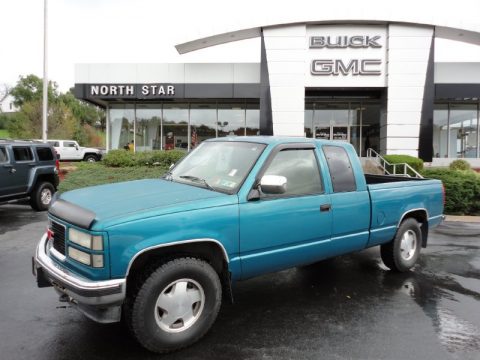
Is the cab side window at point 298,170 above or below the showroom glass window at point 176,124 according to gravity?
below

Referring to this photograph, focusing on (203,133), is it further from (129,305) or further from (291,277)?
(129,305)

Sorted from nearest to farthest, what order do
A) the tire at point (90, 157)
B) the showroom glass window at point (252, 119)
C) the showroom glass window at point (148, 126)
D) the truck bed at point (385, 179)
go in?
1. the truck bed at point (385, 179)
2. the showroom glass window at point (252, 119)
3. the showroom glass window at point (148, 126)
4. the tire at point (90, 157)

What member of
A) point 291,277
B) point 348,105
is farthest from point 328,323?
point 348,105

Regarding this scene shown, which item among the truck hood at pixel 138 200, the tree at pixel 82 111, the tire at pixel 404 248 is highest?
the tree at pixel 82 111

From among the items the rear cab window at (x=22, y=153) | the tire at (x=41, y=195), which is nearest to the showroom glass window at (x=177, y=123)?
the tire at (x=41, y=195)

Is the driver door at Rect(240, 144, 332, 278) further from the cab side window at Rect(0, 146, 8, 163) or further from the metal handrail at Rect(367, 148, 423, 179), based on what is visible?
the metal handrail at Rect(367, 148, 423, 179)

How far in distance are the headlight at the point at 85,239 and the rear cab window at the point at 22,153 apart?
8.27 meters

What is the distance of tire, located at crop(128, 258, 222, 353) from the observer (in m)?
3.34

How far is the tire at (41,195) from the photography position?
11.0m

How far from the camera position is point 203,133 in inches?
950

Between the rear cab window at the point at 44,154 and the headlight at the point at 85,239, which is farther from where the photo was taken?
the rear cab window at the point at 44,154

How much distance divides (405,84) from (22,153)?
16.8 m

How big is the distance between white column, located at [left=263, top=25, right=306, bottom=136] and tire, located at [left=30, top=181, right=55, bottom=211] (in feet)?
37.7

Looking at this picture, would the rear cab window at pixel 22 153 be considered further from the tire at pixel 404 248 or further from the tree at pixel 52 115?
the tree at pixel 52 115
